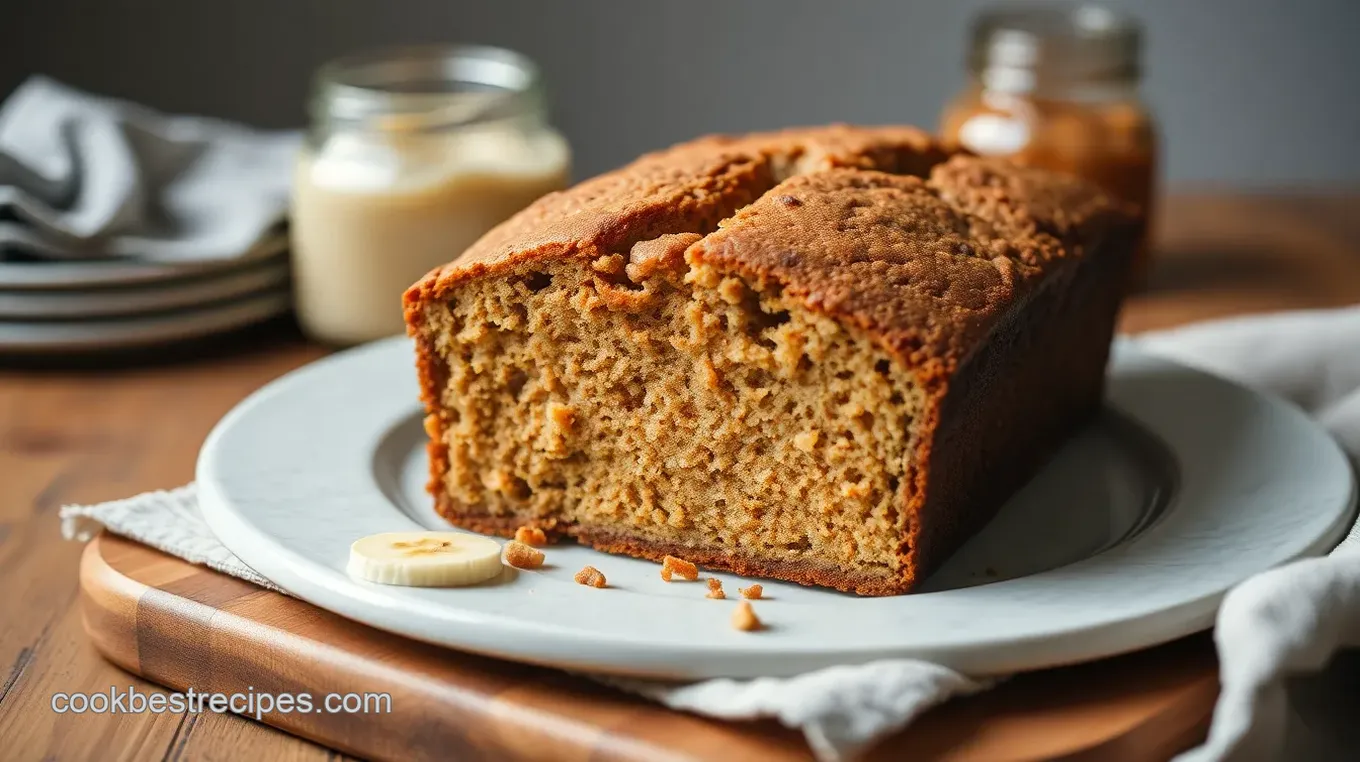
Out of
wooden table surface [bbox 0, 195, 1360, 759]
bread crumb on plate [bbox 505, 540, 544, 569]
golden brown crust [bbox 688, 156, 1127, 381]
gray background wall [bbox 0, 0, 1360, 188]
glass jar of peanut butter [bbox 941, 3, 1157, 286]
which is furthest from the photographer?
gray background wall [bbox 0, 0, 1360, 188]

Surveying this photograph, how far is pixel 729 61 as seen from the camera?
19.5ft

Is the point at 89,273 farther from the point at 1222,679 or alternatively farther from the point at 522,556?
the point at 1222,679

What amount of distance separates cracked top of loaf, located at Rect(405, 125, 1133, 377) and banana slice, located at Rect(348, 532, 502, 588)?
435 mm

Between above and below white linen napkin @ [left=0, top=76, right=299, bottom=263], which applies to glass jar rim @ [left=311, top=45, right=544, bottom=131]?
above

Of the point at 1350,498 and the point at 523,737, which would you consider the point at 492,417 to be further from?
the point at 1350,498

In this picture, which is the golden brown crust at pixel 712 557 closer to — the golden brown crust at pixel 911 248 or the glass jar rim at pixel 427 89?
the golden brown crust at pixel 911 248

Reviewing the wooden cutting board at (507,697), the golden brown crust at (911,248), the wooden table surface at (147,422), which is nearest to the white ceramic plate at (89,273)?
the wooden table surface at (147,422)

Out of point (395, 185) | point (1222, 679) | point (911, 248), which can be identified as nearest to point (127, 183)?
point (395, 185)

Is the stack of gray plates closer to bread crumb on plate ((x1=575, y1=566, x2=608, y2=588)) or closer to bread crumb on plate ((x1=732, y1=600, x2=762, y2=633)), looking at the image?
bread crumb on plate ((x1=575, y1=566, x2=608, y2=588))

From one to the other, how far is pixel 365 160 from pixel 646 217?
141 cm

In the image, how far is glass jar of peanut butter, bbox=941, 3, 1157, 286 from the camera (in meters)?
4.06

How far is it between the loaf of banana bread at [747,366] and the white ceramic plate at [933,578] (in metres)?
0.10

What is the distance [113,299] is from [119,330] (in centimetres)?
8

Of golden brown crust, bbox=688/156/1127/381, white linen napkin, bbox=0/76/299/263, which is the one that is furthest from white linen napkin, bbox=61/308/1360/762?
white linen napkin, bbox=0/76/299/263
